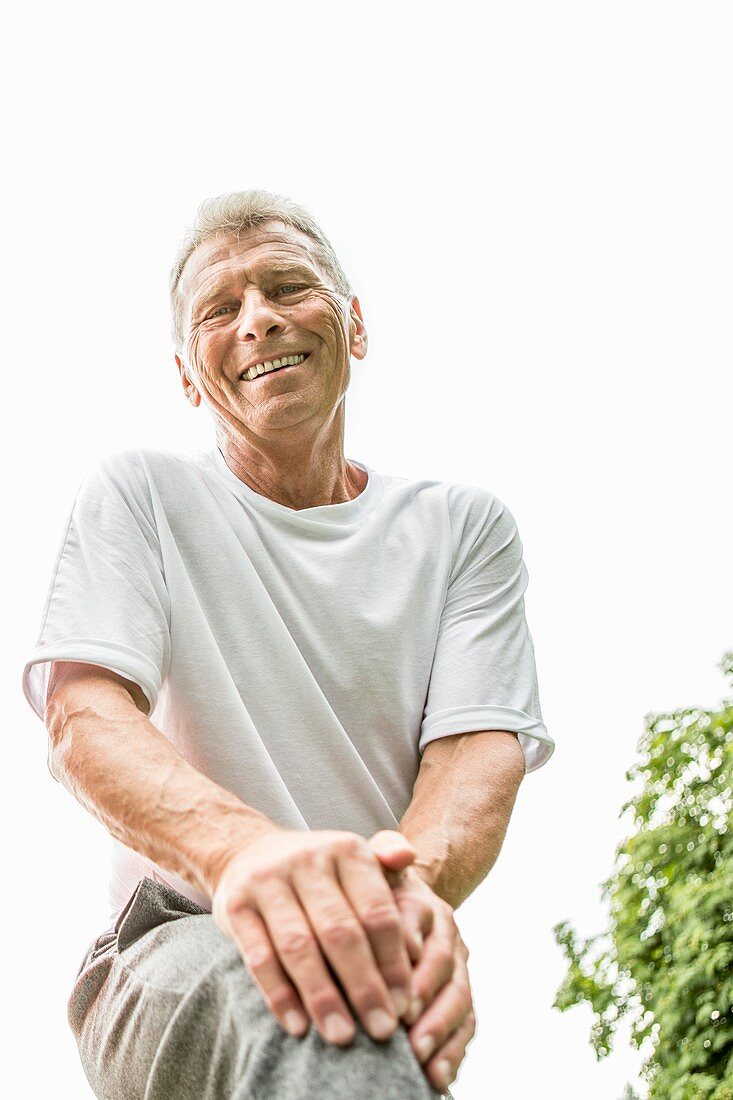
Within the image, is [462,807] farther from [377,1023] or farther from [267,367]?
[267,367]

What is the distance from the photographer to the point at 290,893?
829 mm

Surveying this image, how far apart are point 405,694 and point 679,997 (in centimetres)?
171

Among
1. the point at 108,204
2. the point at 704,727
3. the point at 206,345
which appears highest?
the point at 108,204

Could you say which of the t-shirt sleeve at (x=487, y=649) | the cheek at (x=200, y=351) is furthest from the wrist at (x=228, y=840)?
the cheek at (x=200, y=351)

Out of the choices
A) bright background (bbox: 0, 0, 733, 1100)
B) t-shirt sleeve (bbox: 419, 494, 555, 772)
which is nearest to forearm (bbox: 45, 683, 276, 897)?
t-shirt sleeve (bbox: 419, 494, 555, 772)

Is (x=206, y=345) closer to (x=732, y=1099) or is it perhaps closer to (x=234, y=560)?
(x=234, y=560)

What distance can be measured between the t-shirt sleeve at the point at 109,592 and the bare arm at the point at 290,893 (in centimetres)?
17

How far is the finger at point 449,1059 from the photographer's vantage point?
2.71ft

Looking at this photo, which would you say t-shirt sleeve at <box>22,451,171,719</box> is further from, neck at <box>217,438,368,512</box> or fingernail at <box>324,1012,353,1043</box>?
fingernail at <box>324,1012,353,1043</box>

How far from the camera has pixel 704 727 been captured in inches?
118

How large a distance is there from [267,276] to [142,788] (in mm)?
851

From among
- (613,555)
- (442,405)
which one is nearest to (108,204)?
(442,405)

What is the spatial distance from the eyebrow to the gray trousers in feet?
2.75

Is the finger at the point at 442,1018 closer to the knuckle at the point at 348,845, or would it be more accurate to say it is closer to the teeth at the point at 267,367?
the knuckle at the point at 348,845
